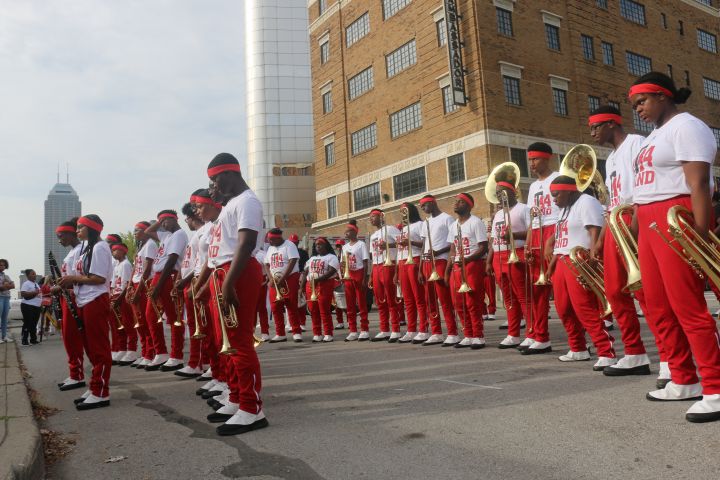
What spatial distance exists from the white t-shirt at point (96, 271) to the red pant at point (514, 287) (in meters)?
4.97

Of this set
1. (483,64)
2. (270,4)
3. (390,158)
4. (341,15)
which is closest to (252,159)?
(270,4)

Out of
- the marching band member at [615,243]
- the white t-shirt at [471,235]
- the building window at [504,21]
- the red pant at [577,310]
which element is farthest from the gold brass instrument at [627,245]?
the building window at [504,21]

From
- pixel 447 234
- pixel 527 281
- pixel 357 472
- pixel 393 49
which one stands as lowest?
pixel 357 472

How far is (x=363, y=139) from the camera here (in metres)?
32.9

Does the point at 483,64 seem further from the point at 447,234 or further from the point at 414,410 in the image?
the point at 414,410

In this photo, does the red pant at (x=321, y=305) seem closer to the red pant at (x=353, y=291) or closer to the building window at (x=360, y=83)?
the red pant at (x=353, y=291)

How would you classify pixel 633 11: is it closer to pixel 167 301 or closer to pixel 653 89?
pixel 167 301

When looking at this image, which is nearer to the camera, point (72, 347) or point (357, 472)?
point (357, 472)

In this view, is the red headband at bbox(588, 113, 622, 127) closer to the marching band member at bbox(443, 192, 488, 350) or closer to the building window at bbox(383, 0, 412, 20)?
the marching band member at bbox(443, 192, 488, 350)

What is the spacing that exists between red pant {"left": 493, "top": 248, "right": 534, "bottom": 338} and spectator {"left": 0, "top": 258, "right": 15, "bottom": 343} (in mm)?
13293

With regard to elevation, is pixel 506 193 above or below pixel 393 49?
below

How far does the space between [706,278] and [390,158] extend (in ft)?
88.9

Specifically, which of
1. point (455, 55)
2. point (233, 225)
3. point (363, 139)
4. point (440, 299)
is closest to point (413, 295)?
point (440, 299)

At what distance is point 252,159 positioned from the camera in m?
54.9
